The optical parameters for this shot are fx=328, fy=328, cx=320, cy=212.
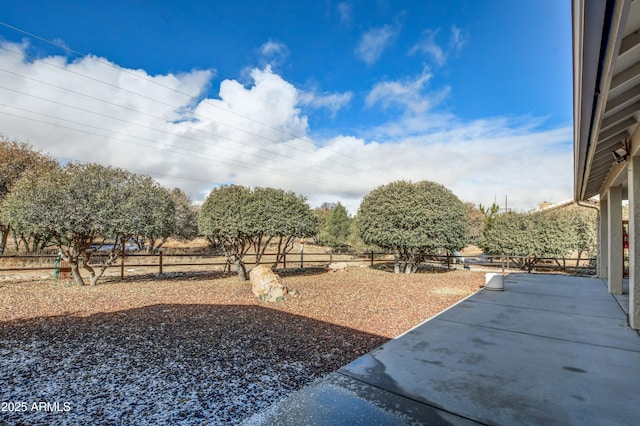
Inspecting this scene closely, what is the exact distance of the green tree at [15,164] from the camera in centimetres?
1351

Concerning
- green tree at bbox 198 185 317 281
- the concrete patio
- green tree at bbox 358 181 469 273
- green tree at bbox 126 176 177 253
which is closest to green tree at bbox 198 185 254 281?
green tree at bbox 198 185 317 281

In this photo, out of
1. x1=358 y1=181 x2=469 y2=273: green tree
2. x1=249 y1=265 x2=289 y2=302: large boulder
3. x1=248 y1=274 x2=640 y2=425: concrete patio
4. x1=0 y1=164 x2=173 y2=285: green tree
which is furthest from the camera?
x1=358 y1=181 x2=469 y2=273: green tree

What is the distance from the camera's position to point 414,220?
456 inches

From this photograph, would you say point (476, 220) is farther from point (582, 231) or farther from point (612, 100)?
point (612, 100)

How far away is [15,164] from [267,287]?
560 inches

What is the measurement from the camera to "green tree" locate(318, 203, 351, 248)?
27891 mm

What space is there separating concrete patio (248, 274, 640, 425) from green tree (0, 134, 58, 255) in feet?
50.1

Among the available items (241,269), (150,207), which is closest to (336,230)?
(241,269)

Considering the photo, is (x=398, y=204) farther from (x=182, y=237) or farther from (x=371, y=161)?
(x=371, y=161)

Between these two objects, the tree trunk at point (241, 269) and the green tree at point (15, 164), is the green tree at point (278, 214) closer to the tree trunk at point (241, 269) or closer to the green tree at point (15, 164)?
the tree trunk at point (241, 269)

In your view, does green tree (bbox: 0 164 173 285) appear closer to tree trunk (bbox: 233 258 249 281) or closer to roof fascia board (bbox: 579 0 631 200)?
tree trunk (bbox: 233 258 249 281)

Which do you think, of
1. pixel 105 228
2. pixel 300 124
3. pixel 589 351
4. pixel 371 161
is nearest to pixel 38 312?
pixel 105 228

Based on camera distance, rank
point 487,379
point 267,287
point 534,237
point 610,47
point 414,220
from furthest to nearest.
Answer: point 534,237
point 414,220
point 267,287
point 487,379
point 610,47

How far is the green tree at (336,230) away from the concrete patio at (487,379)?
2279 centimetres
